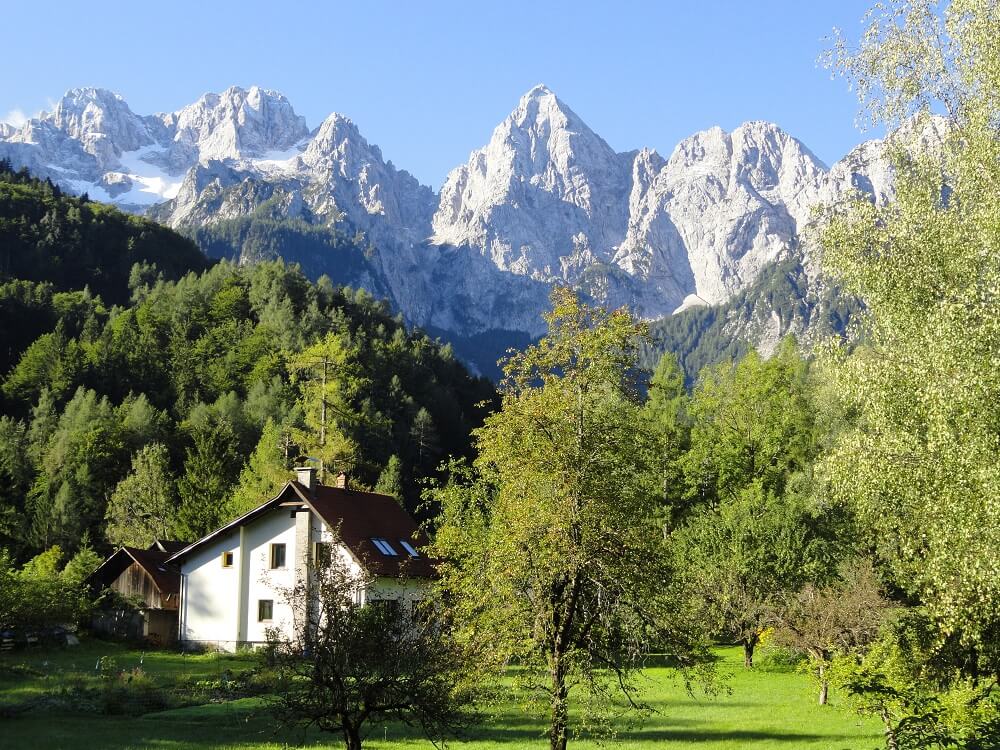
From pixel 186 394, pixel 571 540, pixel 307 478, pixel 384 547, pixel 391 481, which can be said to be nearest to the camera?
pixel 571 540

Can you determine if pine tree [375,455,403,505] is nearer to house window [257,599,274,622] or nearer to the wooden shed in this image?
the wooden shed

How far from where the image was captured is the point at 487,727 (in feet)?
88.2

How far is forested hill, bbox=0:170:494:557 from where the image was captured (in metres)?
64.3

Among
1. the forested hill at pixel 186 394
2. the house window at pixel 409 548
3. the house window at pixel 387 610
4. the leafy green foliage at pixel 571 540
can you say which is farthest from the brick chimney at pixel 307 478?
the house window at pixel 387 610

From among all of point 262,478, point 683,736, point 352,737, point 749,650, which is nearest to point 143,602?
point 262,478

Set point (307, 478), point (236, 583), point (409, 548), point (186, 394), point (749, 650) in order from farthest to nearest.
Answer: point (186, 394) → point (409, 548) → point (236, 583) → point (307, 478) → point (749, 650)

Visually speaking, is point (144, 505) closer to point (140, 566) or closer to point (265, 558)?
point (140, 566)

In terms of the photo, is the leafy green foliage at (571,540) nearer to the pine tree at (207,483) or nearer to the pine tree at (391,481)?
the pine tree at (207,483)

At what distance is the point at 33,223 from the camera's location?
135 meters

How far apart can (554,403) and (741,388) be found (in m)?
48.3

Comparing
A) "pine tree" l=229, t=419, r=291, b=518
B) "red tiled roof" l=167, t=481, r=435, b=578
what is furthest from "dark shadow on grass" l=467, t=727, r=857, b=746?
"pine tree" l=229, t=419, r=291, b=518

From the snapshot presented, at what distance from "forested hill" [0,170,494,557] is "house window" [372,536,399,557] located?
9.60 metres

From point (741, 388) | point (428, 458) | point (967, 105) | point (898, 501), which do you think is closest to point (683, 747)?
point (898, 501)

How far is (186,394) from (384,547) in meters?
51.8
